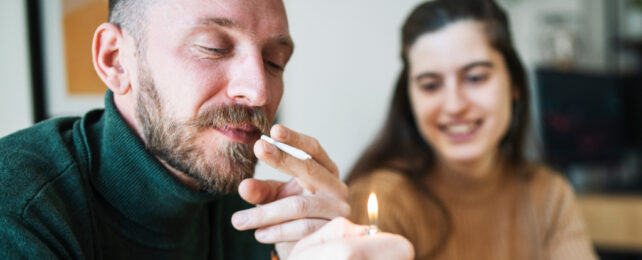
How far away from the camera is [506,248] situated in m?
1.45

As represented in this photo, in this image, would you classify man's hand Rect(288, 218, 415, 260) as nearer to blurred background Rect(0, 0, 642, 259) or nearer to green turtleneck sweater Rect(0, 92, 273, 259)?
green turtleneck sweater Rect(0, 92, 273, 259)

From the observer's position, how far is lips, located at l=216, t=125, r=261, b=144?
0.57m

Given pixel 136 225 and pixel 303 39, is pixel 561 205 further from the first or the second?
pixel 136 225

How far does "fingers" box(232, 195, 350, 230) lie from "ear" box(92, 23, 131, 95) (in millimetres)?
240

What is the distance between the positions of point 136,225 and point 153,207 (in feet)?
0.13

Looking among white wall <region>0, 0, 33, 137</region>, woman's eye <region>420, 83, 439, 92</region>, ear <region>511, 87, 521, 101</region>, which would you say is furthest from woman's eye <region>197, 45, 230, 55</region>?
ear <region>511, 87, 521, 101</region>

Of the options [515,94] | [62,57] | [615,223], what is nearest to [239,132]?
[62,57]

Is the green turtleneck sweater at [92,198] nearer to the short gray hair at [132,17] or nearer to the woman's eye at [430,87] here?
the short gray hair at [132,17]

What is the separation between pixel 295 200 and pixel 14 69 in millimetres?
518

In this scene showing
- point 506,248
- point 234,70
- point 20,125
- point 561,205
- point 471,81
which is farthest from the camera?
point 561,205

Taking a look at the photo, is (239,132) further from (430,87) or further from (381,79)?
(381,79)

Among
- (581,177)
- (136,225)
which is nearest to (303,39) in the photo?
(136,225)

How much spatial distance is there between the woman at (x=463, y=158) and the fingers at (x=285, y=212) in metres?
0.52

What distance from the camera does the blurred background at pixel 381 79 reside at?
2.43ft
